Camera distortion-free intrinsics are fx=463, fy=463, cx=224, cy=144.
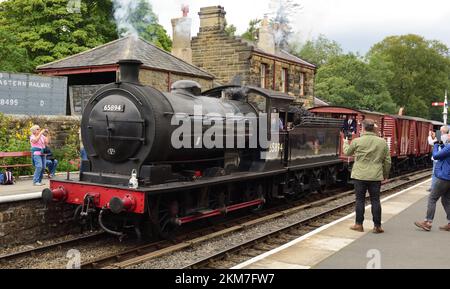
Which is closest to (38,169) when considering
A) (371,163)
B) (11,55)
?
(371,163)

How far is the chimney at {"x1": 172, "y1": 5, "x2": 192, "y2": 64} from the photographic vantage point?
22266 millimetres

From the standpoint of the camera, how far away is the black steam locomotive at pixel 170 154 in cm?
688

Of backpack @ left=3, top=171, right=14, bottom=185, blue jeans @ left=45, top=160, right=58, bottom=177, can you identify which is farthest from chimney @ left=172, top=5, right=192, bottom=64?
backpack @ left=3, top=171, right=14, bottom=185

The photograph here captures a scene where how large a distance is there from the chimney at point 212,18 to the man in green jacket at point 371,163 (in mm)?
16173

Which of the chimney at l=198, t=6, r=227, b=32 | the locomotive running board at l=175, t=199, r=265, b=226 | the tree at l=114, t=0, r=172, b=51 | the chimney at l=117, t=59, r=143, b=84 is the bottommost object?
the locomotive running board at l=175, t=199, r=265, b=226

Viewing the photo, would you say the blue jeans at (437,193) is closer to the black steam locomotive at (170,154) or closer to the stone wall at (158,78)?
the black steam locomotive at (170,154)

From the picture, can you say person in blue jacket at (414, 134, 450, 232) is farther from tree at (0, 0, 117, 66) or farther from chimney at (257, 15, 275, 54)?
A: tree at (0, 0, 117, 66)

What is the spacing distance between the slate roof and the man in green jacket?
9.11 m

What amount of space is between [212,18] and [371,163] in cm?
1720

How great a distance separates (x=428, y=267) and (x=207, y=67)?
18306mm

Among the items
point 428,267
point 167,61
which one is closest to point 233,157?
point 428,267

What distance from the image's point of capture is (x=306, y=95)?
2591 centimetres

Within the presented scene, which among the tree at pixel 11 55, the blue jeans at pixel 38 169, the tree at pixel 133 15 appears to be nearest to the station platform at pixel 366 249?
the tree at pixel 133 15

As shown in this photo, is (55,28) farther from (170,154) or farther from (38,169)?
(170,154)
